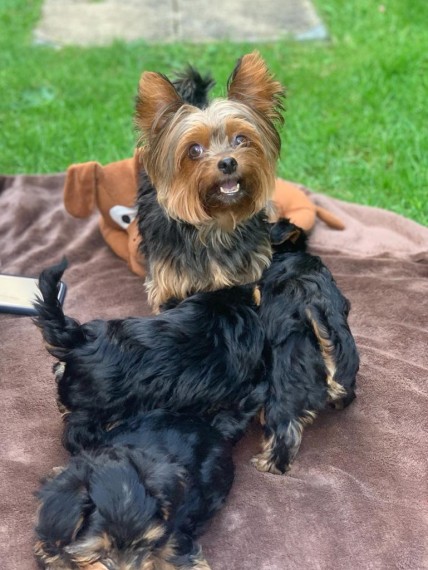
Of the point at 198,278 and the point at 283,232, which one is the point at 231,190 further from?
the point at 198,278

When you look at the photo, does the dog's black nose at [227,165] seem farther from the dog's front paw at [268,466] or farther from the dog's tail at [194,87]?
the dog's front paw at [268,466]

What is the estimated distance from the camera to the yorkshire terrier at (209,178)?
372 cm

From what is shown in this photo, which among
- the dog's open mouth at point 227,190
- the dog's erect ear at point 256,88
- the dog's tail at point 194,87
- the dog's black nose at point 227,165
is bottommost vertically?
the dog's open mouth at point 227,190

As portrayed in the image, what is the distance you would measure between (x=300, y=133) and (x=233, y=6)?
3.52 m

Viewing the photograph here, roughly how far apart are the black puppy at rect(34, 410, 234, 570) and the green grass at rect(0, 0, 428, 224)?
10.4 ft

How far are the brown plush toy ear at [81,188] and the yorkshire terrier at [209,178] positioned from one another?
2.56 ft

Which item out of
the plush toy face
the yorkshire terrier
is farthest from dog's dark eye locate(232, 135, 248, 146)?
the plush toy face

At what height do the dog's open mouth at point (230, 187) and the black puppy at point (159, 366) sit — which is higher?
the dog's open mouth at point (230, 187)

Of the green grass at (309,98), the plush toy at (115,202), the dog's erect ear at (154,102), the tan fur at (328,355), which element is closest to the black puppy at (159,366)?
the tan fur at (328,355)

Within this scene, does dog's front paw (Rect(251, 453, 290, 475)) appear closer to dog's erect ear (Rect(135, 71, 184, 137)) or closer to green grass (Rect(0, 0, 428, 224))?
dog's erect ear (Rect(135, 71, 184, 137))

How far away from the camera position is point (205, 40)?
332 inches

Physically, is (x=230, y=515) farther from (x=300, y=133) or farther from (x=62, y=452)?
(x=300, y=133)

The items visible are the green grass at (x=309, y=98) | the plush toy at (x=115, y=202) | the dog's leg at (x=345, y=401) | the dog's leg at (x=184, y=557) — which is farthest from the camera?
the green grass at (x=309, y=98)

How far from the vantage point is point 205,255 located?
13.6 feet
